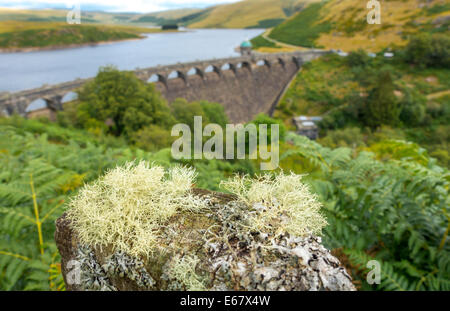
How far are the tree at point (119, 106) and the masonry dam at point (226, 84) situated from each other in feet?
22.5

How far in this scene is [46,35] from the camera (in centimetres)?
7981

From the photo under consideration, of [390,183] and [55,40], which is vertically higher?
[55,40]

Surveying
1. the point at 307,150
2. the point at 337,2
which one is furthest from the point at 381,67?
the point at 307,150

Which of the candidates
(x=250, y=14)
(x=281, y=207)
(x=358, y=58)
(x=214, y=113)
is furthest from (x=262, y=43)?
(x=281, y=207)

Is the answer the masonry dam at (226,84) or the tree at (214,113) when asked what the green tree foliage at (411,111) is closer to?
the masonry dam at (226,84)

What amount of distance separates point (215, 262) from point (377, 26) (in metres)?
101

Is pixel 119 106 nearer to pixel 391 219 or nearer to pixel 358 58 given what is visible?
pixel 391 219

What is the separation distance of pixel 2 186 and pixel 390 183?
19.4 feet

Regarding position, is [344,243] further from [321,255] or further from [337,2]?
[337,2]

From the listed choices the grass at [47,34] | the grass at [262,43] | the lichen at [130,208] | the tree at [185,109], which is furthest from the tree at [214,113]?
the grass at [47,34]

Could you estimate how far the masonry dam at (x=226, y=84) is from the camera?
115 ft

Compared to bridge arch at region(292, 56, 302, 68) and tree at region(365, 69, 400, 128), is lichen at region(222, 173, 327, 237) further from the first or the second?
bridge arch at region(292, 56, 302, 68)

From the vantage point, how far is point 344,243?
152 inches

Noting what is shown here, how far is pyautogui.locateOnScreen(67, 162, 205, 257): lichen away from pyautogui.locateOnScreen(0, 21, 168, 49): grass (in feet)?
307
